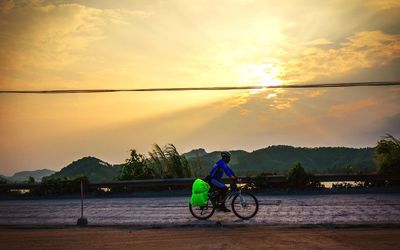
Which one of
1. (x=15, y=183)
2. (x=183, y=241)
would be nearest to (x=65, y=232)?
(x=183, y=241)

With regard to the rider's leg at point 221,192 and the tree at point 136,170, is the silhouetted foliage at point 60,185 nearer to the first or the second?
the tree at point 136,170

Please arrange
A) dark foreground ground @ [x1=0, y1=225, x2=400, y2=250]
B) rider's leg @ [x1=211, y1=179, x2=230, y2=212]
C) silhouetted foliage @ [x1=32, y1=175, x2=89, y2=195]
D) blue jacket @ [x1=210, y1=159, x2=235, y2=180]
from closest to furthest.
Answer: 1. dark foreground ground @ [x1=0, y1=225, x2=400, y2=250]
2. blue jacket @ [x1=210, y1=159, x2=235, y2=180]
3. rider's leg @ [x1=211, y1=179, x2=230, y2=212]
4. silhouetted foliage @ [x1=32, y1=175, x2=89, y2=195]

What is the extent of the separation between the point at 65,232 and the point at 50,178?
14.0m

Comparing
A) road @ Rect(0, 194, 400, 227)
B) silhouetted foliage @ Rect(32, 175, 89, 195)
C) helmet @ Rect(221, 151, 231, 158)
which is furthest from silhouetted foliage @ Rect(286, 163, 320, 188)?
silhouetted foliage @ Rect(32, 175, 89, 195)

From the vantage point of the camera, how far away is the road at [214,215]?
43.8 feet

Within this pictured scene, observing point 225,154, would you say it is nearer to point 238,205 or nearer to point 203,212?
point 238,205

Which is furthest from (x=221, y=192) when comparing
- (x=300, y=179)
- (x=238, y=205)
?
(x=300, y=179)

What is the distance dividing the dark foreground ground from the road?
1.10 metres

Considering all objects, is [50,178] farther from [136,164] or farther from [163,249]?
[163,249]

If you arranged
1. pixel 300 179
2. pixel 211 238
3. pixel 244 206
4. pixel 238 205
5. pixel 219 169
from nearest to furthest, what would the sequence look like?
pixel 211 238, pixel 244 206, pixel 238 205, pixel 219 169, pixel 300 179

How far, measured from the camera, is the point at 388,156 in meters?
21.5

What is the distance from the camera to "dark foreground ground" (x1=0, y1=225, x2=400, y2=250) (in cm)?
981

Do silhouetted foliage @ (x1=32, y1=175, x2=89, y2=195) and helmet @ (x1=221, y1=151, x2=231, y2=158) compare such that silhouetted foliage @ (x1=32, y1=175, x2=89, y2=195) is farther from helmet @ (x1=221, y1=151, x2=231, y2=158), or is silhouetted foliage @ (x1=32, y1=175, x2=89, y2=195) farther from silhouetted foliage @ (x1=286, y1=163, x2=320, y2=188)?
helmet @ (x1=221, y1=151, x2=231, y2=158)

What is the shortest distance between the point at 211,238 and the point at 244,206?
3578 millimetres
